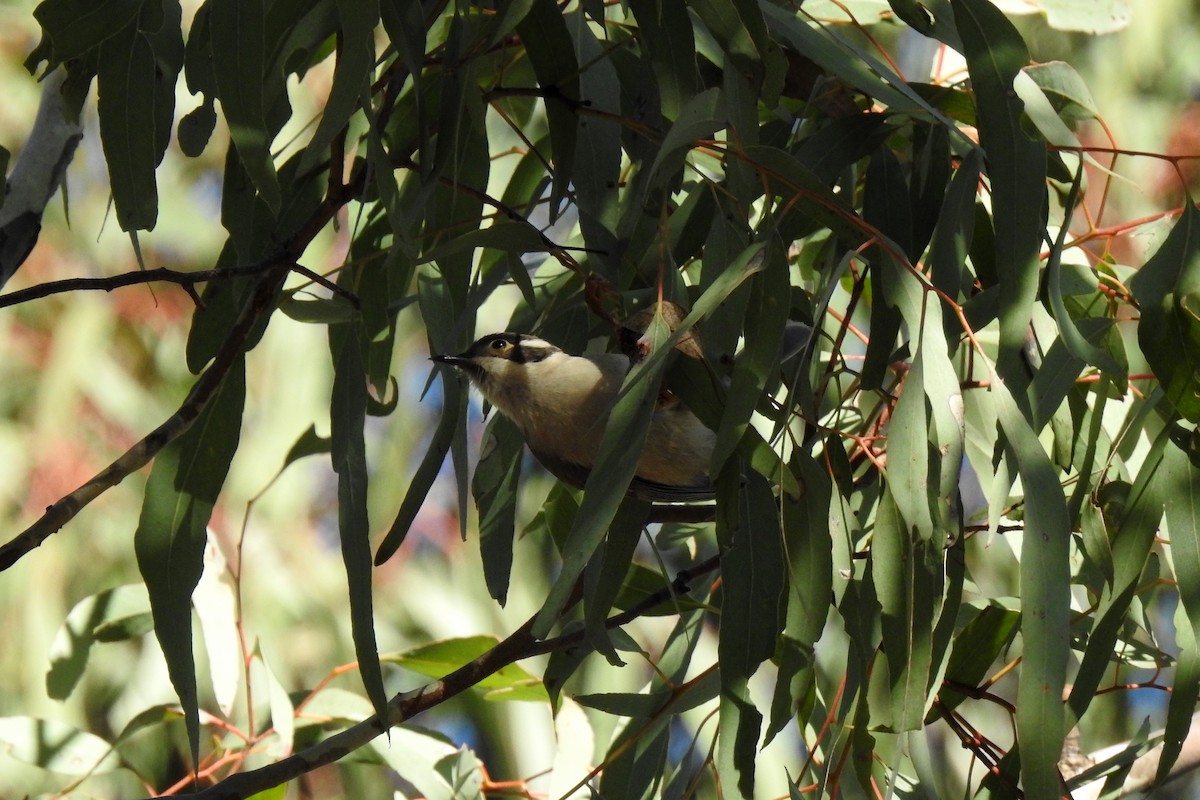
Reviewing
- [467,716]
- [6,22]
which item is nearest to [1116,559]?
[467,716]

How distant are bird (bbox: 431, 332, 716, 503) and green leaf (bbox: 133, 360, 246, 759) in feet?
0.81

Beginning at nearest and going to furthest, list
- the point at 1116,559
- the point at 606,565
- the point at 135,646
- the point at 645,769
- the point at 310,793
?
the point at 606,565 → the point at 1116,559 → the point at 645,769 → the point at 135,646 → the point at 310,793

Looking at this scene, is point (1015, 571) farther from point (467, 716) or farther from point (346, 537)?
point (346, 537)

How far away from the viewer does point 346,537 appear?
49.7 inches

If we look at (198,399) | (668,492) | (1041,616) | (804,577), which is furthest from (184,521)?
(1041,616)

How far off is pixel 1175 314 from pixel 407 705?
0.84 metres

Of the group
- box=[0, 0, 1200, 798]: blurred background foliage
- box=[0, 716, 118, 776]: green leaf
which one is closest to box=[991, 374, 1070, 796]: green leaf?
box=[0, 716, 118, 776]: green leaf

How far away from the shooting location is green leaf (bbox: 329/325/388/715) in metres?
1.21

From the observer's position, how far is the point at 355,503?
4.20ft

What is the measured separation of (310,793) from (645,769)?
1.81 metres

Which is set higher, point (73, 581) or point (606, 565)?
point (73, 581)

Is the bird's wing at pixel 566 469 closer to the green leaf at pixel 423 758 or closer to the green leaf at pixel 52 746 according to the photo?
the green leaf at pixel 423 758

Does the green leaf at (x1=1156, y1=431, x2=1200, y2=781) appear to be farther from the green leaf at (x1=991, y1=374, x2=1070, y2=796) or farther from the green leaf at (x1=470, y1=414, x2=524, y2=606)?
the green leaf at (x1=470, y1=414, x2=524, y2=606)

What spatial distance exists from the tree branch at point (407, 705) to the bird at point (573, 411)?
121 millimetres
